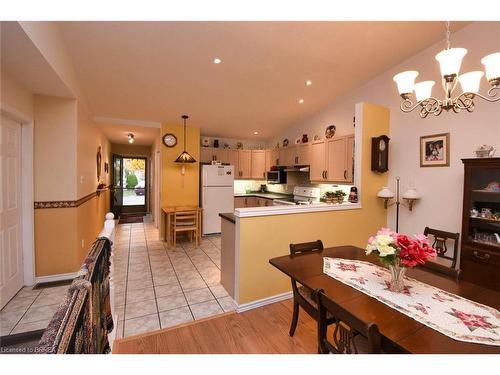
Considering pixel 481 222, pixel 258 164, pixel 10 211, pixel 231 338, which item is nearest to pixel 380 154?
pixel 481 222

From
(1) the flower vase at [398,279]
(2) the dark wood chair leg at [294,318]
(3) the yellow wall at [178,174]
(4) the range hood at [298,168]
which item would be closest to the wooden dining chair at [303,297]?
(2) the dark wood chair leg at [294,318]

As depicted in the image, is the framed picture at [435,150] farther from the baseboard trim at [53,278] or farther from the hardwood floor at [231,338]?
the baseboard trim at [53,278]

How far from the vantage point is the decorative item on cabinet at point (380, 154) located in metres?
3.40

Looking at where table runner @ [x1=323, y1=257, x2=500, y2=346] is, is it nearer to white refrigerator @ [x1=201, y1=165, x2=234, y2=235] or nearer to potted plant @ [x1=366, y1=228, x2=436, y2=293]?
potted plant @ [x1=366, y1=228, x2=436, y2=293]

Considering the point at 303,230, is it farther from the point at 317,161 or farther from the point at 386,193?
the point at 317,161

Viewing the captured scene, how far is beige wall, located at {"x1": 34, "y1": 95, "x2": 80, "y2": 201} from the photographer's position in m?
2.94

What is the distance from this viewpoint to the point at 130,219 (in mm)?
7348

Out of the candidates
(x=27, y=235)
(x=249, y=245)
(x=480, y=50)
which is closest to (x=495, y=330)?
(x=249, y=245)

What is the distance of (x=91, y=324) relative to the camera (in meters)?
1.10

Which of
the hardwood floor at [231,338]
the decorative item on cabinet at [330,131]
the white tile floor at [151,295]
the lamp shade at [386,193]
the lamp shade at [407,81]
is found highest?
the decorative item on cabinet at [330,131]

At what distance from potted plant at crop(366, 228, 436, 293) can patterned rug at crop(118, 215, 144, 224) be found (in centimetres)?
704

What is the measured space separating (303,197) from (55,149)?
4497 millimetres

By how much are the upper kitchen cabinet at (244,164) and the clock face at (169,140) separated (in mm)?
1721

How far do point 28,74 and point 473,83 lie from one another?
3.76 m
